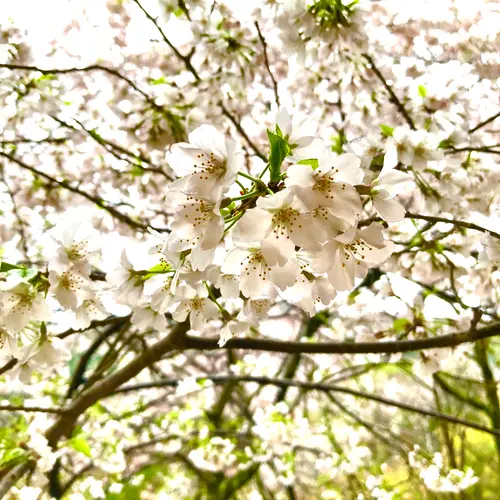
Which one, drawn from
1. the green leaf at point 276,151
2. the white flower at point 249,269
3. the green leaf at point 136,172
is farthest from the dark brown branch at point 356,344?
the green leaf at point 136,172

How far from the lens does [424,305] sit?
1779 mm

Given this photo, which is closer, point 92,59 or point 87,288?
point 87,288

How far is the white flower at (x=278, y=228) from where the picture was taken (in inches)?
28.4

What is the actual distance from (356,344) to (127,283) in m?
0.67

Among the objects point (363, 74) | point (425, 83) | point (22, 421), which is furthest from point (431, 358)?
point (22, 421)

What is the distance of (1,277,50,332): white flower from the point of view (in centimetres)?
104

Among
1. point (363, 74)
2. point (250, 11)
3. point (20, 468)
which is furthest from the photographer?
point (363, 74)

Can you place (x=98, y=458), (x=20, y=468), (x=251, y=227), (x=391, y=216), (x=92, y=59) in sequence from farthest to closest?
1. (x=98, y=458)
2. (x=92, y=59)
3. (x=20, y=468)
4. (x=391, y=216)
5. (x=251, y=227)

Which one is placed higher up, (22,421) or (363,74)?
(363,74)

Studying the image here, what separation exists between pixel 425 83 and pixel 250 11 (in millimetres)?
759

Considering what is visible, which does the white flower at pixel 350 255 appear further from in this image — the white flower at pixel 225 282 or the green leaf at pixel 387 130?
the green leaf at pixel 387 130

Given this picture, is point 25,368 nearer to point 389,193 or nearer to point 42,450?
point 42,450

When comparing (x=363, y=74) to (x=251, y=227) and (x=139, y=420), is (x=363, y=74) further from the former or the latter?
(x=139, y=420)

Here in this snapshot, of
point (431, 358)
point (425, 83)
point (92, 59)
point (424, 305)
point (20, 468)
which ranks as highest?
point (92, 59)
